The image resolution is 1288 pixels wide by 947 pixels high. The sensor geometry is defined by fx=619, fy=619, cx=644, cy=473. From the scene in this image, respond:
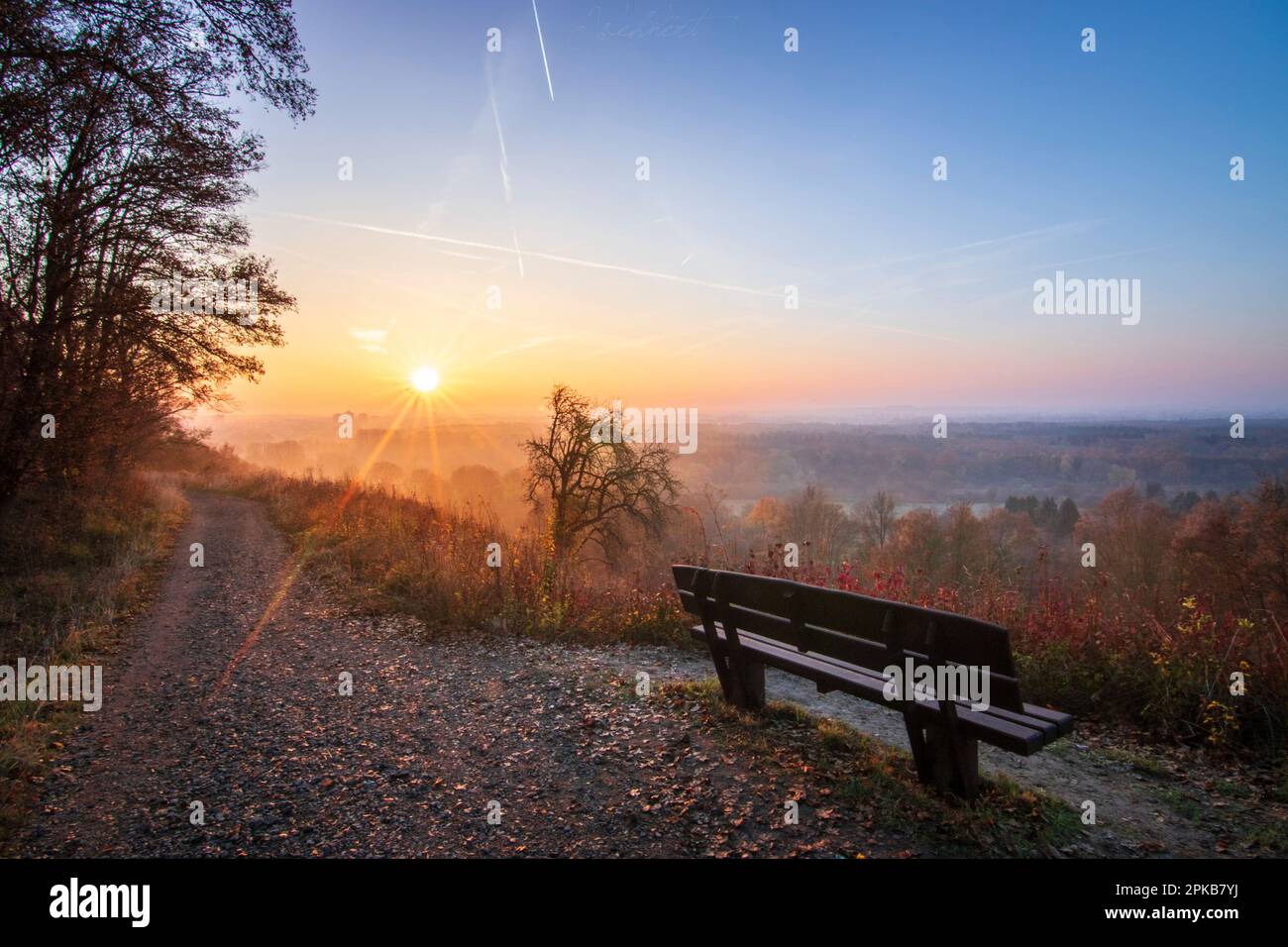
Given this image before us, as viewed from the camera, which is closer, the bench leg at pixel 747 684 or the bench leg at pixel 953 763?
the bench leg at pixel 953 763

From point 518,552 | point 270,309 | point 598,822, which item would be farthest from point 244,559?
point 598,822

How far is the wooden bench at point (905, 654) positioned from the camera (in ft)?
10.2

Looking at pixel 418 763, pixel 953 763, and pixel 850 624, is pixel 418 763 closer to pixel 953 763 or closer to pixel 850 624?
pixel 850 624

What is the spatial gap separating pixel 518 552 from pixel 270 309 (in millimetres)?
8470

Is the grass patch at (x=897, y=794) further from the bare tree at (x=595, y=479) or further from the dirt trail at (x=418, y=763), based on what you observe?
the bare tree at (x=595, y=479)

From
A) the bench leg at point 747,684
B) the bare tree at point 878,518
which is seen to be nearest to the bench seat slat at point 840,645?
the bench leg at point 747,684

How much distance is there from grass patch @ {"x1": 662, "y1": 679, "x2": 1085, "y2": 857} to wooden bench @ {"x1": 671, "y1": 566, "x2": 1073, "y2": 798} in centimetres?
16

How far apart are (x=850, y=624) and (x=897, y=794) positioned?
3.23 feet

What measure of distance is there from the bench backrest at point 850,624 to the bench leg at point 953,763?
33cm

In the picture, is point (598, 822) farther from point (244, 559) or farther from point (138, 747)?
point (244, 559)

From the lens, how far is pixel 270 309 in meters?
12.8

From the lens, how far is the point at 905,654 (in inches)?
132

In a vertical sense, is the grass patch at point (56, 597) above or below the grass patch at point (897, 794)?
above

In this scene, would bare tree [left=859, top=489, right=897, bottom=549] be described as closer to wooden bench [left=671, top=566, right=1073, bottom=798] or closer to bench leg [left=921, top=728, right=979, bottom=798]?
wooden bench [left=671, top=566, right=1073, bottom=798]
